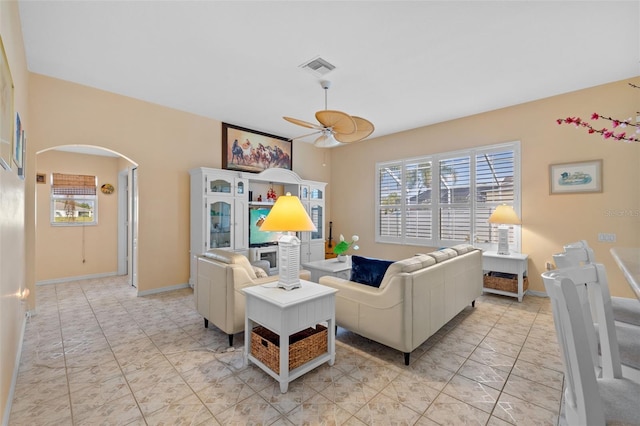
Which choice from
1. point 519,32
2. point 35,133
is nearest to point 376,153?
point 519,32

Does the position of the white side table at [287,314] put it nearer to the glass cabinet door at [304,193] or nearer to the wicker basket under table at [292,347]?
the wicker basket under table at [292,347]

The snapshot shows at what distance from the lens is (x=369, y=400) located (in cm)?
191

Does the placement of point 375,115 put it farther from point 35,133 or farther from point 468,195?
point 35,133

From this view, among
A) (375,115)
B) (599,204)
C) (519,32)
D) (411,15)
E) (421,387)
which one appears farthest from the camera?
(375,115)

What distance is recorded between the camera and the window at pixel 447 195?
444cm

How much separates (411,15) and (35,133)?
14.5ft

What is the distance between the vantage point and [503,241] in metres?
4.15

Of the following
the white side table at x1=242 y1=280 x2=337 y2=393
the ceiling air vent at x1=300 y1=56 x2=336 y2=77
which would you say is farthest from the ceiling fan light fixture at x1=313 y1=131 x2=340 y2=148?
the white side table at x1=242 y1=280 x2=337 y2=393

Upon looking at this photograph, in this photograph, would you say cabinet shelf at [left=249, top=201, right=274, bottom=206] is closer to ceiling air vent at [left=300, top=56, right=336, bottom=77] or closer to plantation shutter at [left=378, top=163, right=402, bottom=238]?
plantation shutter at [left=378, top=163, right=402, bottom=238]

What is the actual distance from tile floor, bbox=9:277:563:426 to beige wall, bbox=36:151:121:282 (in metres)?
2.52

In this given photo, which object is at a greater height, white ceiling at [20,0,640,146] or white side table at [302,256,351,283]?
white ceiling at [20,0,640,146]

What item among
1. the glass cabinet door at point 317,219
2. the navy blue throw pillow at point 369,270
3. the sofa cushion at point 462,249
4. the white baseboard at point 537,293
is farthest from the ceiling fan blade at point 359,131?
the white baseboard at point 537,293

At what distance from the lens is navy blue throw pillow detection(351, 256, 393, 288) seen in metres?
2.55

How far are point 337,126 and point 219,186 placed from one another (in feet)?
7.98
